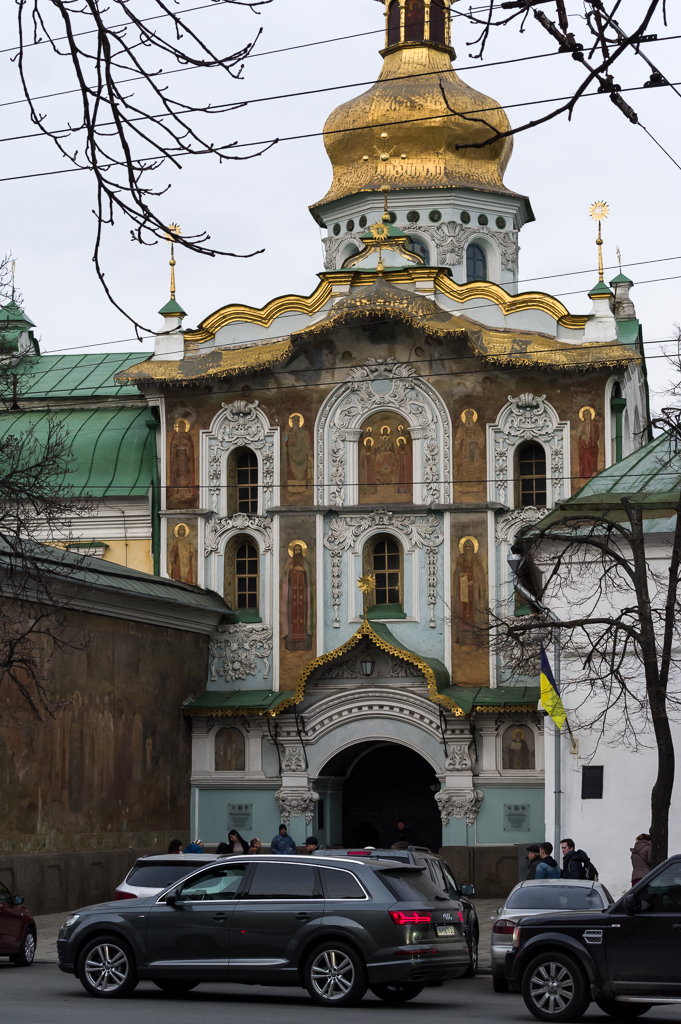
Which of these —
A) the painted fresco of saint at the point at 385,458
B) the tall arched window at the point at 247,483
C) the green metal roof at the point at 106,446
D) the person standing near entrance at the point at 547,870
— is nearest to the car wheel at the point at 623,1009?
the person standing near entrance at the point at 547,870

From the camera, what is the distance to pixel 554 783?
2495 cm

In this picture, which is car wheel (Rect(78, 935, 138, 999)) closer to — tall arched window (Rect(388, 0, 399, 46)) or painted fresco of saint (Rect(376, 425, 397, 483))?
painted fresco of saint (Rect(376, 425, 397, 483))

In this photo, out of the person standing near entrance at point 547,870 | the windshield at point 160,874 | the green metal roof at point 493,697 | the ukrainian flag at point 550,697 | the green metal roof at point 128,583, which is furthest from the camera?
the green metal roof at point 493,697

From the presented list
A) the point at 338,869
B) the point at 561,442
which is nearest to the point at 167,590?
the point at 561,442

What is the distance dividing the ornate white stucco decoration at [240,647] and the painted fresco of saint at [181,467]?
2.90m

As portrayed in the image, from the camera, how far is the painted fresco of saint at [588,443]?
33.5 metres

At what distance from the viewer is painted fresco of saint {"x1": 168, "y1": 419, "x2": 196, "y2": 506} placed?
35.5 metres

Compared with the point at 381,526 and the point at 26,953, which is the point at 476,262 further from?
the point at 26,953

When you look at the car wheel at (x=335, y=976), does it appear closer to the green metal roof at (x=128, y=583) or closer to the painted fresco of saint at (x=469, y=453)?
the green metal roof at (x=128, y=583)

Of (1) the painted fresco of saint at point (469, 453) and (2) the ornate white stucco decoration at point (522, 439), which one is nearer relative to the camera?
(2) the ornate white stucco decoration at point (522, 439)

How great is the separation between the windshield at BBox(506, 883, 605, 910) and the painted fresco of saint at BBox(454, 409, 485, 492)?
17479mm

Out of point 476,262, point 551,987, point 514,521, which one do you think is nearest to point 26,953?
point 551,987

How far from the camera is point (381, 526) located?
1348 inches

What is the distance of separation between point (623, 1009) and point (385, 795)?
20.3m
